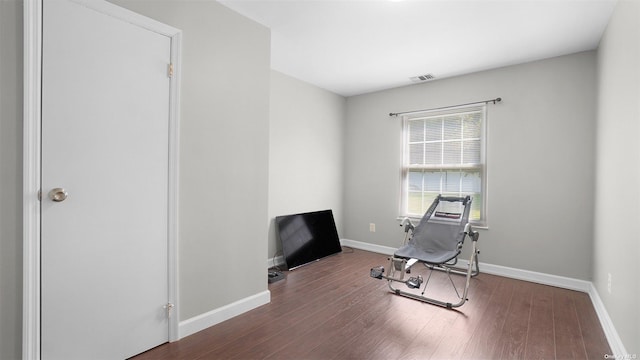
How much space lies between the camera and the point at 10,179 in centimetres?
147

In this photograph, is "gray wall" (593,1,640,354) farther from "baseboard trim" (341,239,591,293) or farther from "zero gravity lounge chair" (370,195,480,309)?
"zero gravity lounge chair" (370,195,480,309)

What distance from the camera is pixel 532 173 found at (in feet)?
11.1

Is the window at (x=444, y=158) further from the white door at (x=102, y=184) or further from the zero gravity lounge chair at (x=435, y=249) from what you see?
the white door at (x=102, y=184)

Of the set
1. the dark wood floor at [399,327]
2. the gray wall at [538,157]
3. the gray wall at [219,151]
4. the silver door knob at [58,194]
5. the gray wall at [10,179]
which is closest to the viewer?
the gray wall at [10,179]

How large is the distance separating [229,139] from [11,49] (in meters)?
1.26

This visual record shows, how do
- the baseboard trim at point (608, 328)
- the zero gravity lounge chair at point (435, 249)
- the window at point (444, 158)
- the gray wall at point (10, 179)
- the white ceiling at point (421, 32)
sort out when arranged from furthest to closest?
the window at point (444, 158)
the zero gravity lounge chair at point (435, 249)
the white ceiling at point (421, 32)
the baseboard trim at point (608, 328)
the gray wall at point (10, 179)

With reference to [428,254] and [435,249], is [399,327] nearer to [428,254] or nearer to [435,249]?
[428,254]

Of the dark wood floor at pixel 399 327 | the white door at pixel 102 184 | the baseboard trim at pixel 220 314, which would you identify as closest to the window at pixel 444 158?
the dark wood floor at pixel 399 327

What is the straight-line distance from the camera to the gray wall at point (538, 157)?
310 centimetres

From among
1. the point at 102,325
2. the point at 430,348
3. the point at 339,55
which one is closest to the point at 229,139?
the point at 102,325

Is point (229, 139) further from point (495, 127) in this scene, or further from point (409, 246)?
point (495, 127)

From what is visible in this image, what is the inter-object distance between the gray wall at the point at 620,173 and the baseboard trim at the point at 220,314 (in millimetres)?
2430

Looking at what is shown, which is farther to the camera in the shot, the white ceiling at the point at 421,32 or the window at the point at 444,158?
the window at the point at 444,158

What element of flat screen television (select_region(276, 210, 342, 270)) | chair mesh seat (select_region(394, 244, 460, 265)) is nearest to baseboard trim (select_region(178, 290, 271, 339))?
flat screen television (select_region(276, 210, 342, 270))
